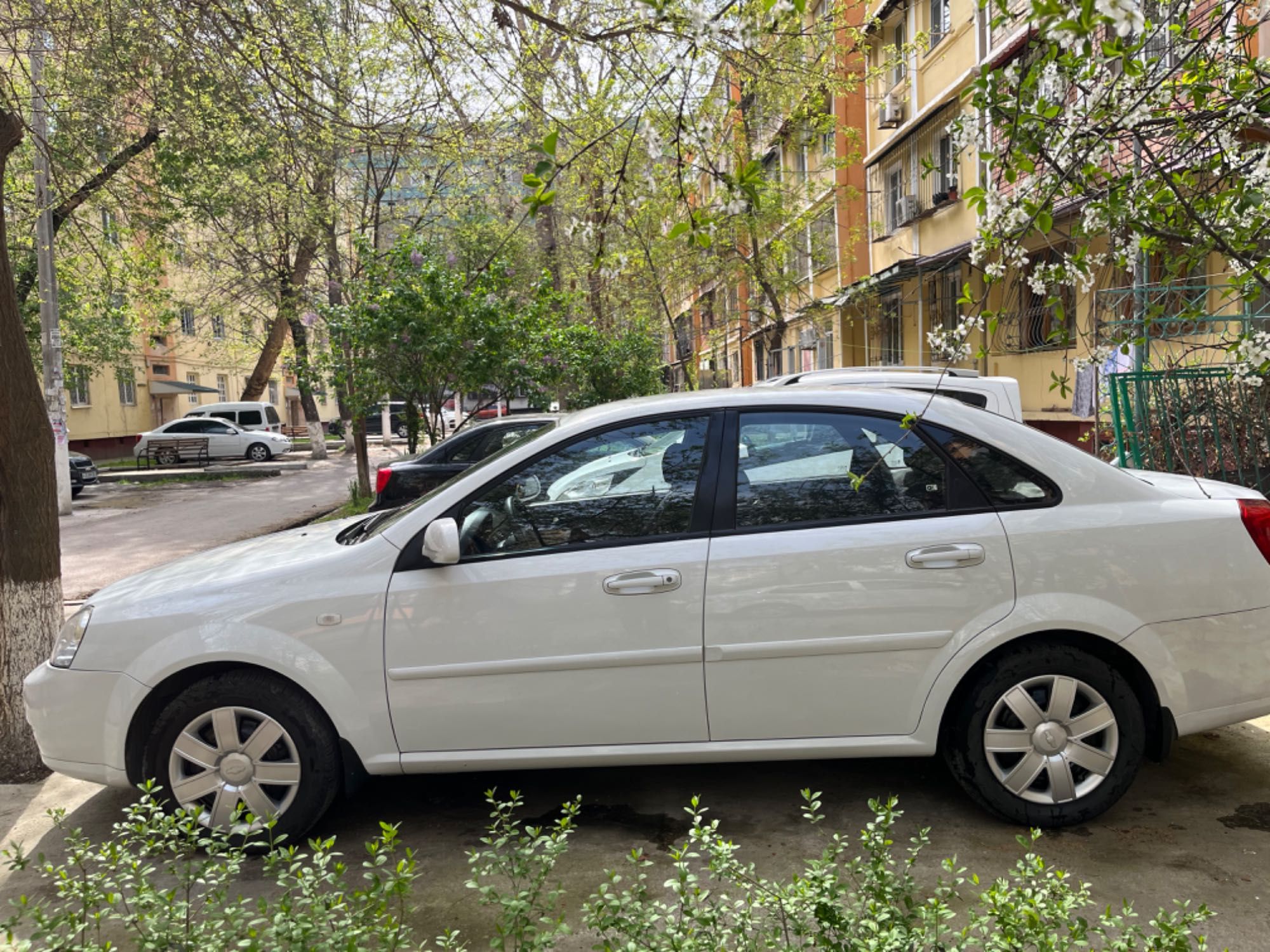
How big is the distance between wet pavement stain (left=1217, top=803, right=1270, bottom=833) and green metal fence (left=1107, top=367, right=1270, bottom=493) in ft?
14.8

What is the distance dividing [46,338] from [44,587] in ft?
47.1

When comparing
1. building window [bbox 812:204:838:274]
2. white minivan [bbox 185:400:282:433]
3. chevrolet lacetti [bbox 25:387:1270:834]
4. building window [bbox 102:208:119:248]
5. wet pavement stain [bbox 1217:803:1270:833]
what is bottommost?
wet pavement stain [bbox 1217:803:1270:833]

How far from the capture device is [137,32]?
7.11 meters

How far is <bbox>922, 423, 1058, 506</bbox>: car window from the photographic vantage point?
11.8ft

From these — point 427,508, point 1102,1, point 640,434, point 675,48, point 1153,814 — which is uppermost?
point 675,48

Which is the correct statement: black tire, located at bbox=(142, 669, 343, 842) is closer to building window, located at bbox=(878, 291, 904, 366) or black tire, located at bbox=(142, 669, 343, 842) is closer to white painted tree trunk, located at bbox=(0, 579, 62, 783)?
white painted tree trunk, located at bbox=(0, 579, 62, 783)

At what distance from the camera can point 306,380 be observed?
17609 millimetres

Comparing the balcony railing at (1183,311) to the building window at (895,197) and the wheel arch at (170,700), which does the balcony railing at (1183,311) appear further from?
the building window at (895,197)

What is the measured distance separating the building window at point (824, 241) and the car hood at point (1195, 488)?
16226mm

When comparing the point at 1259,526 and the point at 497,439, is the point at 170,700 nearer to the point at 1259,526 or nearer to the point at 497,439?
the point at 1259,526

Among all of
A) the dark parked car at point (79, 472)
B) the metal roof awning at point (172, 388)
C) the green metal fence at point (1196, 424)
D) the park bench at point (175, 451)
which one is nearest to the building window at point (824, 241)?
the green metal fence at point (1196, 424)

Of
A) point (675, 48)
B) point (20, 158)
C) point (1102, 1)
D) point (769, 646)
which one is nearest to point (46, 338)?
point (20, 158)

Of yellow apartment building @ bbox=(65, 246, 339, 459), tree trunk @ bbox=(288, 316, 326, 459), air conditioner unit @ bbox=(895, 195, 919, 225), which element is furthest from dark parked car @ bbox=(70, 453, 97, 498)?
air conditioner unit @ bbox=(895, 195, 919, 225)

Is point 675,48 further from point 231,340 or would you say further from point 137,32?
point 231,340
